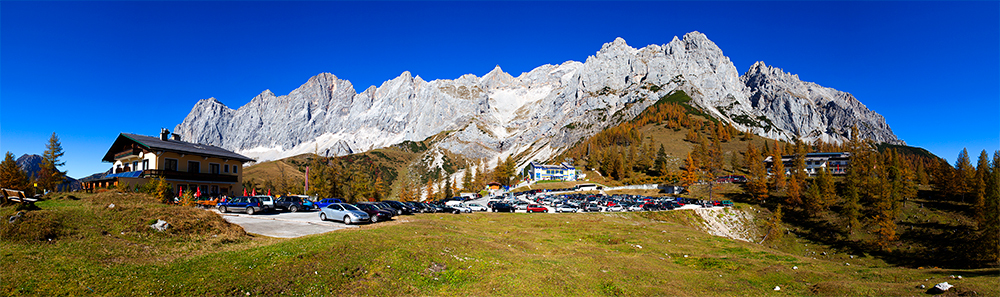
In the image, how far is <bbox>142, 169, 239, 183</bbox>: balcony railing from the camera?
5078cm

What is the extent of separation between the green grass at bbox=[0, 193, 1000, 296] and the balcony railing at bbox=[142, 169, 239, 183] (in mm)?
39316

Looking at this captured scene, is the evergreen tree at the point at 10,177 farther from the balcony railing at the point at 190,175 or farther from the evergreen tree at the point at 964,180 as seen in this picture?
the evergreen tree at the point at 964,180

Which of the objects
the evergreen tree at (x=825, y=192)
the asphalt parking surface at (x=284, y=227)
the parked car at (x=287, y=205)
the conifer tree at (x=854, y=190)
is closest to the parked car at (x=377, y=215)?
the asphalt parking surface at (x=284, y=227)

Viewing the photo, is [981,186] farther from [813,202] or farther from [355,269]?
[355,269]

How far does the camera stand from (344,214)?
3328 centimetres

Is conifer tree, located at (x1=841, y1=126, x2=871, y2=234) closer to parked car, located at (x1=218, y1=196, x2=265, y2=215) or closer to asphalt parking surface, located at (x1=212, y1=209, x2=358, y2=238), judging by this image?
asphalt parking surface, located at (x1=212, y1=209, x2=358, y2=238)

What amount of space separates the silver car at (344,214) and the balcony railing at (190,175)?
31.1 meters

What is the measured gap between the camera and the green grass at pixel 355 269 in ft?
37.7

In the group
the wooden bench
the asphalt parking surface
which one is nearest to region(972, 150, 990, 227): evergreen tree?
the asphalt parking surface

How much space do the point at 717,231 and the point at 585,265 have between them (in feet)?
193

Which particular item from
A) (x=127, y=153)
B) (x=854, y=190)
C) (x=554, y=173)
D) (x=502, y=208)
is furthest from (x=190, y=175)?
(x=554, y=173)

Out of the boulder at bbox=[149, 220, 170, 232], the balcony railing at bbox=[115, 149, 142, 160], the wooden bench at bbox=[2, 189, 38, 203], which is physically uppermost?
the balcony railing at bbox=[115, 149, 142, 160]

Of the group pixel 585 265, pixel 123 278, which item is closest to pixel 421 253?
pixel 585 265

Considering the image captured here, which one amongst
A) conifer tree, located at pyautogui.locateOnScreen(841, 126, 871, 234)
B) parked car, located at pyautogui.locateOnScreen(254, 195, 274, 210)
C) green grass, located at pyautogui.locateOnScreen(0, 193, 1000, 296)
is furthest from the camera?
conifer tree, located at pyautogui.locateOnScreen(841, 126, 871, 234)
